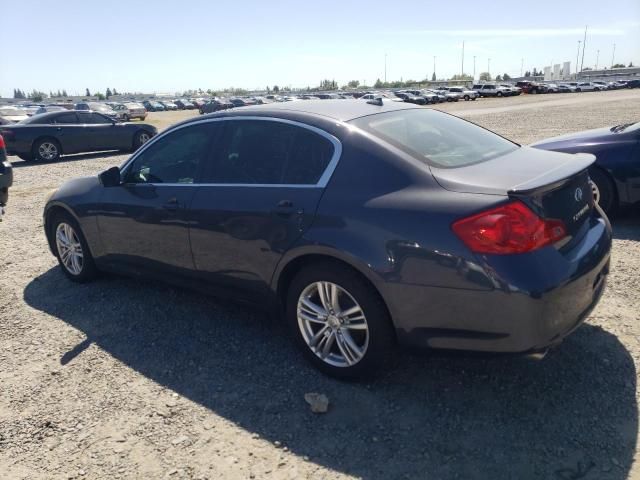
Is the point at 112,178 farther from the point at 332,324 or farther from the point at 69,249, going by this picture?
the point at 332,324

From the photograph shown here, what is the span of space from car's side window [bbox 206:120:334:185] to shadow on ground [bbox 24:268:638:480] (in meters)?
1.21

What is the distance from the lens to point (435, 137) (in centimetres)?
336

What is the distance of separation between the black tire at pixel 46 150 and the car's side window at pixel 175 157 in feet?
38.4

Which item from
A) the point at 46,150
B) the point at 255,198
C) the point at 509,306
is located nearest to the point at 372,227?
the point at 509,306

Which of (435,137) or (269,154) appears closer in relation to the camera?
(435,137)

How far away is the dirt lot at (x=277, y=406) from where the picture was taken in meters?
2.55

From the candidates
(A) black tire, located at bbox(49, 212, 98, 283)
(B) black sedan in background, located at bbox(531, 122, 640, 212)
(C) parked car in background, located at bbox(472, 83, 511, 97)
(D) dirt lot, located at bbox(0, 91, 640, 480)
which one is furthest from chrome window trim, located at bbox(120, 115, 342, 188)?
(C) parked car in background, located at bbox(472, 83, 511, 97)

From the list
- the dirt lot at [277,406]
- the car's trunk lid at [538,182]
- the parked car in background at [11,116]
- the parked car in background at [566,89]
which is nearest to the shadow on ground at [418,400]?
the dirt lot at [277,406]

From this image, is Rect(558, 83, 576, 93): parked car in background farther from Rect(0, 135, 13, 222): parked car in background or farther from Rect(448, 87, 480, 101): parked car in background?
Rect(0, 135, 13, 222): parked car in background

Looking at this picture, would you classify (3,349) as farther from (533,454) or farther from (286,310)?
(533,454)

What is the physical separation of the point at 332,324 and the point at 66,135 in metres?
14.0

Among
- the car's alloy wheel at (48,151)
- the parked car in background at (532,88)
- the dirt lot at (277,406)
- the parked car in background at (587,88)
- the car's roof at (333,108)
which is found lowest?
the parked car in background at (587,88)

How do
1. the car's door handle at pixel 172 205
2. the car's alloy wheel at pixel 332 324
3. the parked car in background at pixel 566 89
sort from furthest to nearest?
the parked car in background at pixel 566 89
the car's door handle at pixel 172 205
the car's alloy wheel at pixel 332 324

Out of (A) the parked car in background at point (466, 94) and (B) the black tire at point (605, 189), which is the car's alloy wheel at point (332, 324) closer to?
(B) the black tire at point (605, 189)
